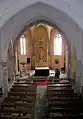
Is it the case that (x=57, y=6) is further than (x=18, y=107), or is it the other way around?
(x=18, y=107)

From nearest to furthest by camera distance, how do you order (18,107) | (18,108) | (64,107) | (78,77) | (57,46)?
(18,108)
(18,107)
(64,107)
(78,77)
(57,46)

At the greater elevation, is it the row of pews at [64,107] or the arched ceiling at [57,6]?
the arched ceiling at [57,6]

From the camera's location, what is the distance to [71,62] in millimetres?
18766

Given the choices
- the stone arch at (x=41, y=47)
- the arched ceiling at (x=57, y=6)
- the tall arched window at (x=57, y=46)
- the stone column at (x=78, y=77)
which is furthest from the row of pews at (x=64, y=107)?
the tall arched window at (x=57, y=46)

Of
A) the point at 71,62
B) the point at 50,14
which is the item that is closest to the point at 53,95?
the point at 50,14

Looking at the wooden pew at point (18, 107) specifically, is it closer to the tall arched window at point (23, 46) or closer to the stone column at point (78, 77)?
the stone column at point (78, 77)

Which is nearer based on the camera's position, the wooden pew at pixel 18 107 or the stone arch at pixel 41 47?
the wooden pew at pixel 18 107

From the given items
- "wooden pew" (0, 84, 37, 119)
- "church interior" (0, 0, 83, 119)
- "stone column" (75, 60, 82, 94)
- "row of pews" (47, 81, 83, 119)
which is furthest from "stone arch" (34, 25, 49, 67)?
"wooden pew" (0, 84, 37, 119)

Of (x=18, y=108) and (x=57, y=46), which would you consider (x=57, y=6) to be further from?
(x=57, y=46)

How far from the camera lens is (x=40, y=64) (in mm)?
26031

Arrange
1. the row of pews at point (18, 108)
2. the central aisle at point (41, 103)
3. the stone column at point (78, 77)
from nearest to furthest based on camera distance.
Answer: the row of pews at point (18, 108), the central aisle at point (41, 103), the stone column at point (78, 77)

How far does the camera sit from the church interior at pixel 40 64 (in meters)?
10.1

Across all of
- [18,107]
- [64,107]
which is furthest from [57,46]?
[18,107]

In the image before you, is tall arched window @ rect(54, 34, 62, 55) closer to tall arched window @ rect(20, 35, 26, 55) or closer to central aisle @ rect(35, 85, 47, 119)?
tall arched window @ rect(20, 35, 26, 55)
